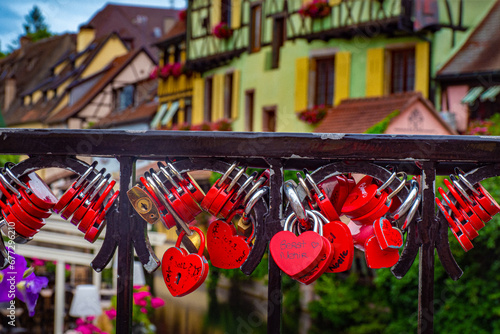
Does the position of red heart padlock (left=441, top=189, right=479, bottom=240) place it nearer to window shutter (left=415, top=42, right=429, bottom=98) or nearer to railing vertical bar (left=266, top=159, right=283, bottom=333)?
railing vertical bar (left=266, top=159, right=283, bottom=333)

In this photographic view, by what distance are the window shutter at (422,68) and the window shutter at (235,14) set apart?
656cm

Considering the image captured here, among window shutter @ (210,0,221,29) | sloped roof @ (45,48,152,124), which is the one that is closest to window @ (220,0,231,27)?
window shutter @ (210,0,221,29)

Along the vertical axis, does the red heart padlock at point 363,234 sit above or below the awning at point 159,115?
below

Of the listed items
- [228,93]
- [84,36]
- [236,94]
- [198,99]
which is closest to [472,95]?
[236,94]

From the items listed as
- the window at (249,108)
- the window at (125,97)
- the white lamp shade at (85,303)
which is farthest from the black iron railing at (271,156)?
the window at (125,97)

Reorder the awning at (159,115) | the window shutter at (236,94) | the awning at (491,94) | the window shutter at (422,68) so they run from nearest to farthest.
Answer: the awning at (491,94) → the window shutter at (422,68) → the window shutter at (236,94) → the awning at (159,115)

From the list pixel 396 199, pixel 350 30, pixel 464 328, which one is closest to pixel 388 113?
pixel 350 30

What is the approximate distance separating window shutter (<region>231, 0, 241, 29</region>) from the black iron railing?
61.9 feet

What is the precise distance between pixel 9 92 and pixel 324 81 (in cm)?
3061

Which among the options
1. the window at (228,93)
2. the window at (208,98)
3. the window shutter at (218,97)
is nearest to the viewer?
the window at (228,93)

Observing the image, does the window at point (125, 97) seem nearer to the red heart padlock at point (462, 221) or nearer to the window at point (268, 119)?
the window at point (268, 119)

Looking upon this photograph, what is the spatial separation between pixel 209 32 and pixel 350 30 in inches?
263

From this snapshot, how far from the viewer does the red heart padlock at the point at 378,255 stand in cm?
123

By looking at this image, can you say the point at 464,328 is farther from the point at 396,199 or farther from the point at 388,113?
the point at 396,199
